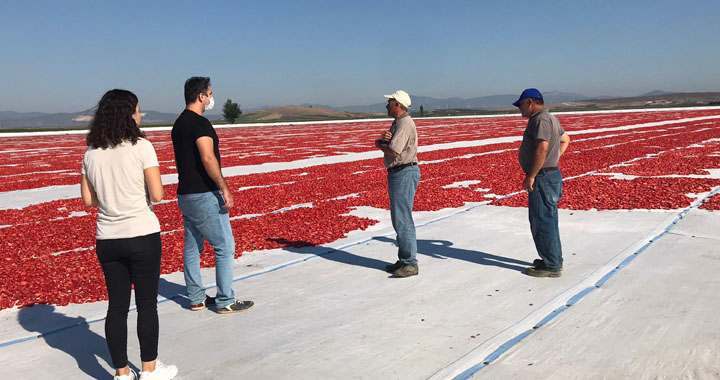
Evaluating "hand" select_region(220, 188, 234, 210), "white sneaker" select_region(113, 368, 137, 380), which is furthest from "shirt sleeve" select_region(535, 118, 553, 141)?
"white sneaker" select_region(113, 368, 137, 380)

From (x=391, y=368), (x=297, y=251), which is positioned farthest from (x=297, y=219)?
(x=391, y=368)

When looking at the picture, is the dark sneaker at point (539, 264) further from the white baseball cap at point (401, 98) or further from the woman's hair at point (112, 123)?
the woman's hair at point (112, 123)

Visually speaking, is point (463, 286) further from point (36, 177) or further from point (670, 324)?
point (36, 177)

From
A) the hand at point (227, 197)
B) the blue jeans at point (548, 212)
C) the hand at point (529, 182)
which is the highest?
the hand at point (227, 197)

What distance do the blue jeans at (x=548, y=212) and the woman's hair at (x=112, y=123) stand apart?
14.4 feet

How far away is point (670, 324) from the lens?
180 inches

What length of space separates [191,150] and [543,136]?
370 cm

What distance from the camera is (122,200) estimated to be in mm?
3584

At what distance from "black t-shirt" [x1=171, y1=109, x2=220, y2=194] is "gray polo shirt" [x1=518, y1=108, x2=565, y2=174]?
343 cm

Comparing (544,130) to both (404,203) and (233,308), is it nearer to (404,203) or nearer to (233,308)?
(404,203)

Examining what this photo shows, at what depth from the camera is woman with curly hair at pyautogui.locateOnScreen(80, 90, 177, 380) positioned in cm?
355

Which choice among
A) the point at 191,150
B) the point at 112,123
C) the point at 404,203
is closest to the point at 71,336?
the point at 191,150

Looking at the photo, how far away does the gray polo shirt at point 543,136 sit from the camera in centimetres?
579

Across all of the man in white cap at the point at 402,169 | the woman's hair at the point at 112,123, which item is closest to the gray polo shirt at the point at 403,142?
the man in white cap at the point at 402,169
